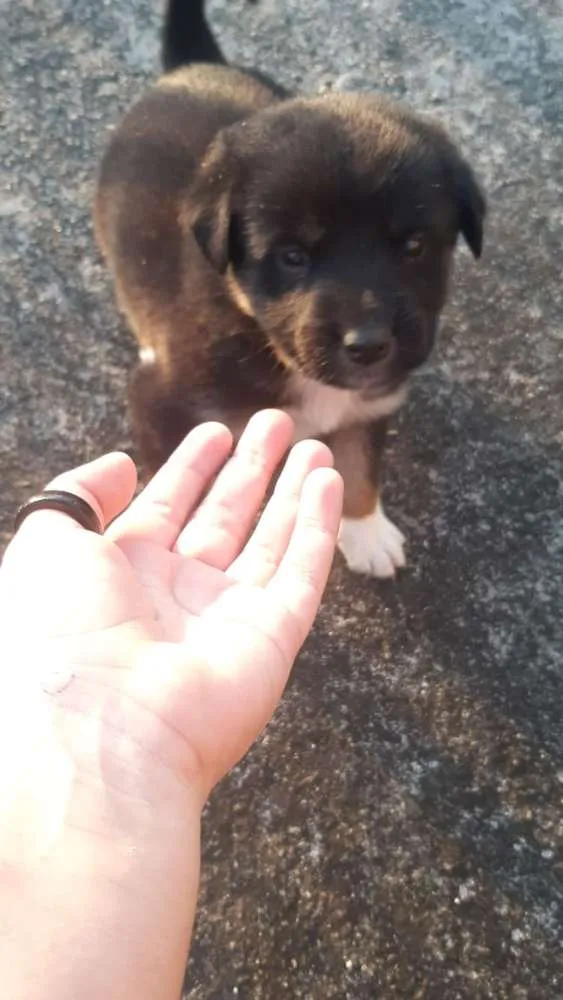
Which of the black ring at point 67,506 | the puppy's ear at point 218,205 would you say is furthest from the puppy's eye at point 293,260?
the black ring at point 67,506

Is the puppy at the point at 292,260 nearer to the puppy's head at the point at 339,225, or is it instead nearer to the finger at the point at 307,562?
the puppy's head at the point at 339,225

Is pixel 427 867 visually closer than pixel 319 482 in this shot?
No

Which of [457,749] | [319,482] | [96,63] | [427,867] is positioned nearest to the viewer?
[319,482]

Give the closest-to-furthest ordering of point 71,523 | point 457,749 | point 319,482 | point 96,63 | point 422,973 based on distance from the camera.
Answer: point 71,523, point 319,482, point 422,973, point 457,749, point 96,63

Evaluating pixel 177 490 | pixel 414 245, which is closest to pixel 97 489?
pixel 177 490

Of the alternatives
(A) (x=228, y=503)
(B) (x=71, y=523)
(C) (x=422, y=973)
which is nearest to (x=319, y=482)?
(A) (x=228, y=503)

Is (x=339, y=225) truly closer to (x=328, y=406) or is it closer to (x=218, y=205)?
(x=218, y=205)

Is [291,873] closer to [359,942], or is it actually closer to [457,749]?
[359,942]
